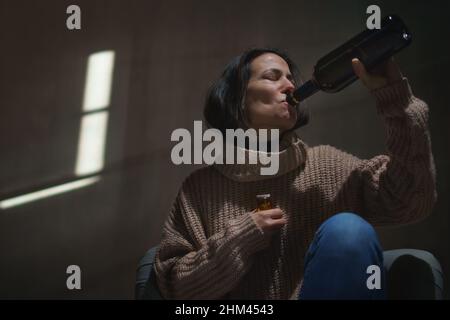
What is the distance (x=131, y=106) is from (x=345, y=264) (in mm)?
917

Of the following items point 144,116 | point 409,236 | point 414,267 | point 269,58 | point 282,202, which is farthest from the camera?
point 144,116

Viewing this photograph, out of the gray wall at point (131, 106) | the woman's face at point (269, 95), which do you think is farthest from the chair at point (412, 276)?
the gray wall at point (131, 106)

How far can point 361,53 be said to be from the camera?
1070 mm

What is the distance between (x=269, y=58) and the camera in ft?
4.04

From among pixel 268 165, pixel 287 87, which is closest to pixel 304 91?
pixel 287 87

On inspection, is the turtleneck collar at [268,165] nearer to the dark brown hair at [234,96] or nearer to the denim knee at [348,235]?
the dark brown hair at [234,96]

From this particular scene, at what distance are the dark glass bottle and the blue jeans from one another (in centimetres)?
31

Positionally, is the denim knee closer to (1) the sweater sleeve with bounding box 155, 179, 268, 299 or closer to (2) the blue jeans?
(2) the blue jeans

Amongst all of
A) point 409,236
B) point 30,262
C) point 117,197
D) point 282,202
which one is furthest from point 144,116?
point 409,236

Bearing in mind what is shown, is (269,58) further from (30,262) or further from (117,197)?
(30,262)

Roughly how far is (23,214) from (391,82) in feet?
3.33

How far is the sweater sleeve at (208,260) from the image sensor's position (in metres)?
1.03

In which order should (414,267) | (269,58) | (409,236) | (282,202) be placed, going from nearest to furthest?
(414,267) → (282,202) → (269,58) → (409,236)

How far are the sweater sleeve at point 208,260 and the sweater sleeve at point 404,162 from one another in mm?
241
